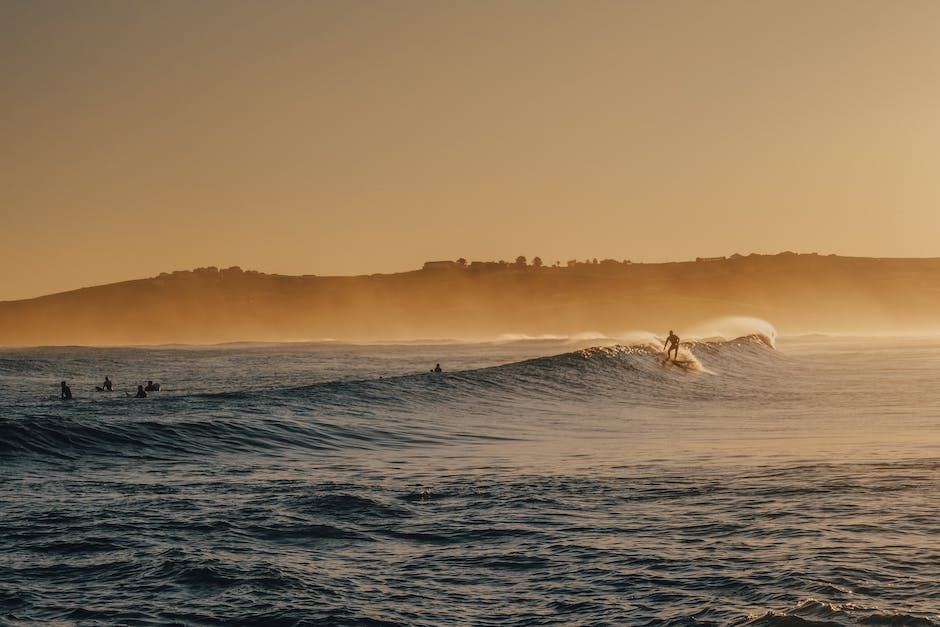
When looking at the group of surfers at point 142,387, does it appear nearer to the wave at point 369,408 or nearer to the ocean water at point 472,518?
A: the wave at point 369,408

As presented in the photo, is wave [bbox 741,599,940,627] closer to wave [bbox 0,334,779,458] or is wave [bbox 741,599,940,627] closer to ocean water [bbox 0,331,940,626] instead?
ocean water [bbox 0,331,940,626]

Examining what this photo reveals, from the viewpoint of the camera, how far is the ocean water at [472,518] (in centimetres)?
905

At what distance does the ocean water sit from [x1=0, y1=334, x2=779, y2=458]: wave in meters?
0.18

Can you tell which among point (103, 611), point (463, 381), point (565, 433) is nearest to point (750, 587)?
point (103, 611)

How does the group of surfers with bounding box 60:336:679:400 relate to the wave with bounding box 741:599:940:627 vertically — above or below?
above

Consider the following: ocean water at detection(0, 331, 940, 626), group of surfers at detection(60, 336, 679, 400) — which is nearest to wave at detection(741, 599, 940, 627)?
ocean water at detection(0, 331, 940, 626)

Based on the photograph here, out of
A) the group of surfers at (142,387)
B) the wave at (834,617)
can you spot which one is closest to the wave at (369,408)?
the group of surfers at (142,387)

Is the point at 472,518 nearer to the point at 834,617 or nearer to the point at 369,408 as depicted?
the point at 834,617

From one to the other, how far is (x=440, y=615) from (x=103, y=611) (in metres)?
3.14

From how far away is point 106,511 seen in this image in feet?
45.6

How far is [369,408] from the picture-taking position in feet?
101

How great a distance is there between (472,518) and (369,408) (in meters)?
18.0

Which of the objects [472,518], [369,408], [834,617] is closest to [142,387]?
[369,408]

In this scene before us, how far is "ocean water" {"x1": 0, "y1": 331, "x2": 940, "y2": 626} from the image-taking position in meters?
9.05
